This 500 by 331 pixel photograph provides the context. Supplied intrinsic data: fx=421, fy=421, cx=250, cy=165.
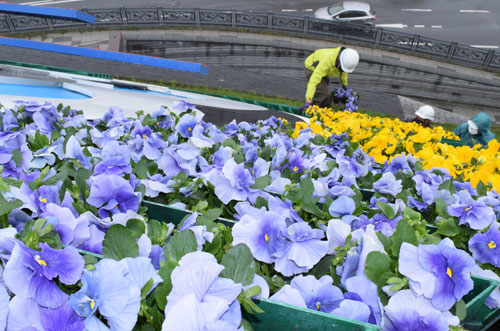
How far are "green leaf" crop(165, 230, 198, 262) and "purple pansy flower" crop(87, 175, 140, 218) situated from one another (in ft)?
1.11

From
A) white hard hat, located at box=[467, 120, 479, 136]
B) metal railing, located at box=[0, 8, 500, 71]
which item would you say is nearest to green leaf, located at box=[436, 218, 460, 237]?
white hard hat, located at box=[467, 120, 479, 136]

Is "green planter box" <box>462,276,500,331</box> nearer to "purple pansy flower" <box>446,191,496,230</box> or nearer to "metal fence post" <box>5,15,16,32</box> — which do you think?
"purple pansy flower" <box>446,191,496,230</box>

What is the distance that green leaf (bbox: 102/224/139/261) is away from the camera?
86 centimetres

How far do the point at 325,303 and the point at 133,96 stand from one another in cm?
564

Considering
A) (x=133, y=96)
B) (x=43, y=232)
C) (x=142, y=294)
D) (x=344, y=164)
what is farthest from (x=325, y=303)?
(x=133, y=96)

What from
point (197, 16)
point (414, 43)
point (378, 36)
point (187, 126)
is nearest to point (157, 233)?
point (187, 126)

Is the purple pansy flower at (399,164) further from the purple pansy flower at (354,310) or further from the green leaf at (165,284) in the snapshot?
the green leaf at (165,284)

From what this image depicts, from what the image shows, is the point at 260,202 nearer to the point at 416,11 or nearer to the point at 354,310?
the point at 354,310

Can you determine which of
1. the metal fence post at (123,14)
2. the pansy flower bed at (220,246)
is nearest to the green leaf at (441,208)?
the pansy flower bed at (220,246)

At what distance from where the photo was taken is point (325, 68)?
7348 millimetres

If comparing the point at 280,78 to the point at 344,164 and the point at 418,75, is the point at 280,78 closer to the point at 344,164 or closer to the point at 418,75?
the point at 418,75

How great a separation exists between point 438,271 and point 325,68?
22.1 ft

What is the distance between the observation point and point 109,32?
1582cm

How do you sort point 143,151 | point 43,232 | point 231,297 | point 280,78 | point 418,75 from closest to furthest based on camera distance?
point 231,297 → point 43,232 → point 143,151 → point 280,78 → point 418,75
